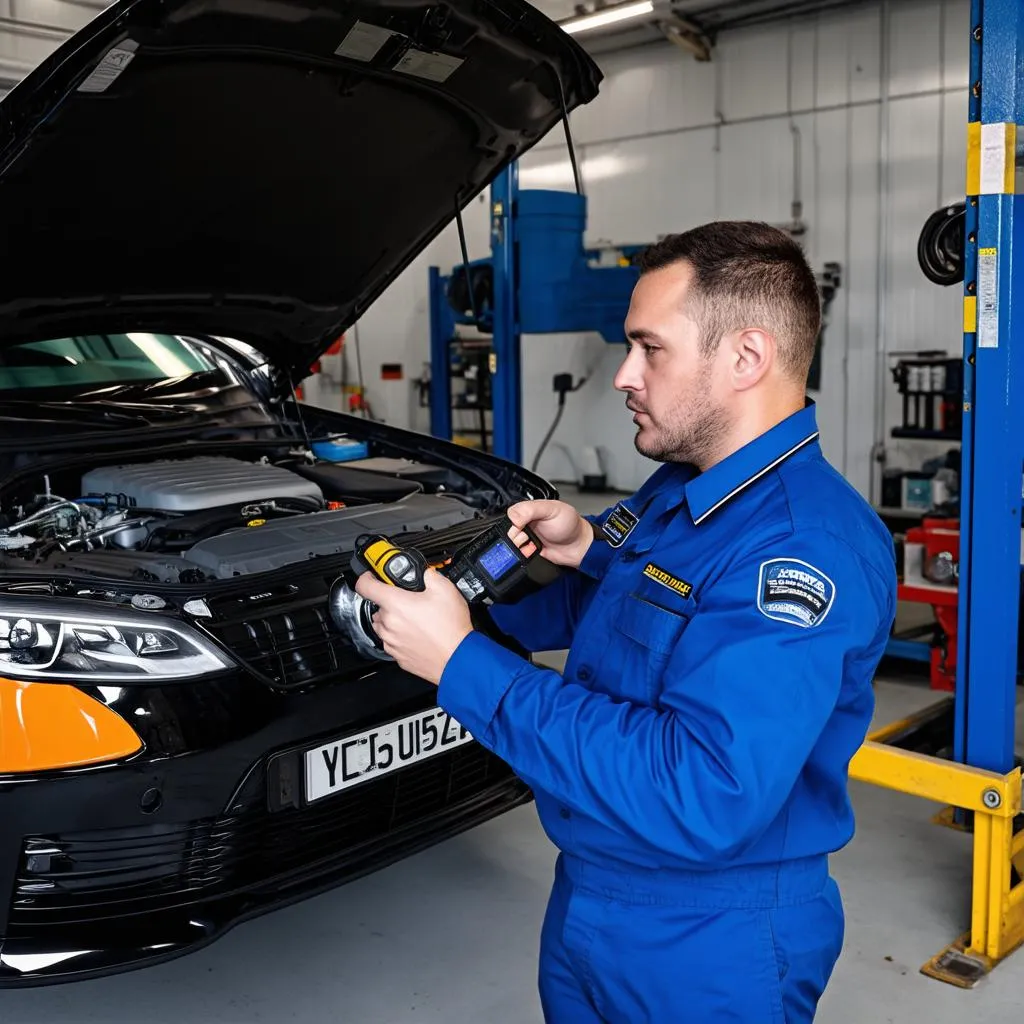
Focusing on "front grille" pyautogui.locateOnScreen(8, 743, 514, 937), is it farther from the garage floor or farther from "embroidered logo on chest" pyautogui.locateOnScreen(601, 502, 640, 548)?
"embroidered logo on chest" pyautogui.locateOnScreen(601, 502, 640, 548)

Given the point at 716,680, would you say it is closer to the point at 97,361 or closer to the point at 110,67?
the point at 110,67

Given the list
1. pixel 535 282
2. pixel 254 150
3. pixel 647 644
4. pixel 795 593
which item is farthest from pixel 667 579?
pixel 535 282

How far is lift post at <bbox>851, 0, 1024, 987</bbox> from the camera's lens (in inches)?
94.0

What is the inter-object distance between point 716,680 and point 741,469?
1.00ft

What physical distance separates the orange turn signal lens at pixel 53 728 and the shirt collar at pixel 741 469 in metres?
1.05

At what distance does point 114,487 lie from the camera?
269 cm

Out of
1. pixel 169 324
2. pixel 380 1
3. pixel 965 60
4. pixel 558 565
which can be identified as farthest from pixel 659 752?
pixel 965 60

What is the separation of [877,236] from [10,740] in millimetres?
7383

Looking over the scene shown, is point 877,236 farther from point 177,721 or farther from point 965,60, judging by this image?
point 177,721

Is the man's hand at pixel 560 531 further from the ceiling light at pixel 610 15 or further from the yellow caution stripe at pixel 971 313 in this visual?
the ceiling light at pixel 610 15

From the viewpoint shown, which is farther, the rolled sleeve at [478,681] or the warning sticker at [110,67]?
the warning sticker at [110,67]

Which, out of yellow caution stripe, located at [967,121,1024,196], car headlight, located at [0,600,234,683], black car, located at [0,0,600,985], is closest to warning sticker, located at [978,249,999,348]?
yellow caution stripe, located at [967,121,1024,196]

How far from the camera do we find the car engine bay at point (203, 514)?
2.22 metres

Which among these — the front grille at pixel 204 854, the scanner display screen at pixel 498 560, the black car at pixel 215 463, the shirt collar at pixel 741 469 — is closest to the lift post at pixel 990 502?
the black car at pixel 215 463
